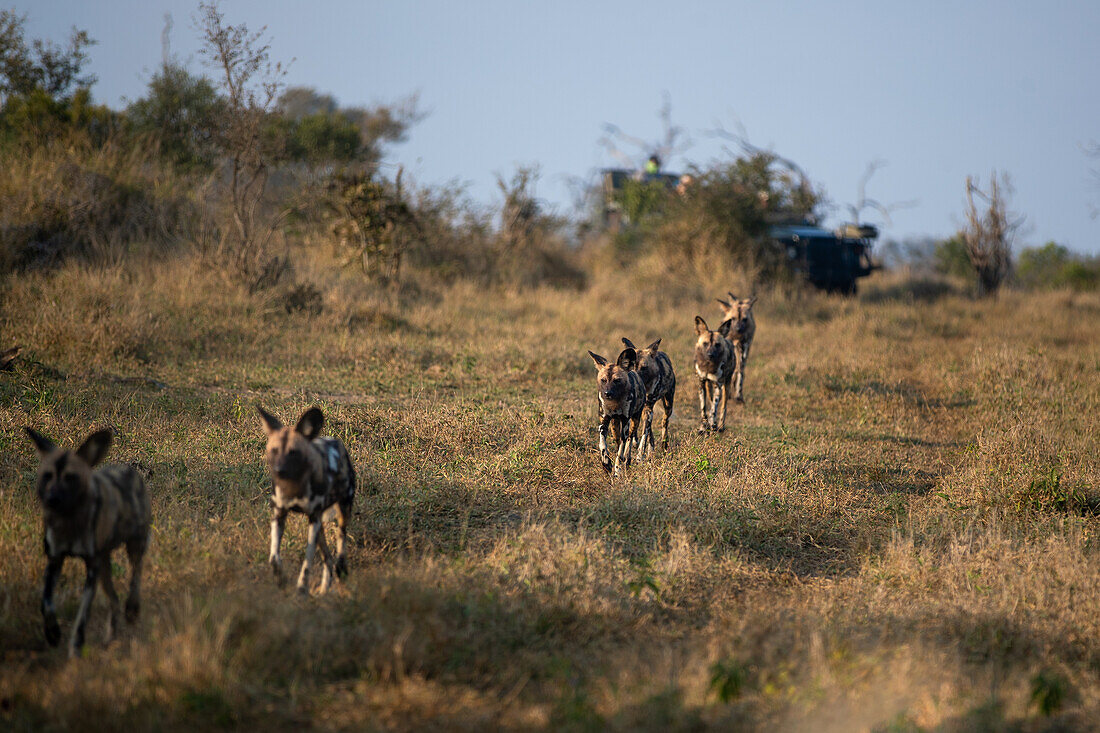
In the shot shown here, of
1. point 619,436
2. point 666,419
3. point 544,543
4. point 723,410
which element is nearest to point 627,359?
point 619,436

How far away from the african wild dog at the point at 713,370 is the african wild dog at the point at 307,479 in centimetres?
501

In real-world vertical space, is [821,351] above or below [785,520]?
above

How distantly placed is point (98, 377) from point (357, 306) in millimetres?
4845

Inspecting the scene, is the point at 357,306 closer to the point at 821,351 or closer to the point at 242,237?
the point at 242,237

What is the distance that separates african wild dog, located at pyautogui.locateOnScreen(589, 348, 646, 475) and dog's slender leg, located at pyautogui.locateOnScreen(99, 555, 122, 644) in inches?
152

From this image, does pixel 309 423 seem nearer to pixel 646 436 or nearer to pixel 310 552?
pixel 310 552

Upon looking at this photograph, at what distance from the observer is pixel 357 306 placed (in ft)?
43.0

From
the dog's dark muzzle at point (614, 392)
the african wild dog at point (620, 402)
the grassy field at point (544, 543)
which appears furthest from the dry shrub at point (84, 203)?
the dog's dark muzzle at point (614, 392)

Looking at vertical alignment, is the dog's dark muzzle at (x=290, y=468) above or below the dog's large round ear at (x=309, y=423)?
below

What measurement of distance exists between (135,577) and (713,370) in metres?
6.16

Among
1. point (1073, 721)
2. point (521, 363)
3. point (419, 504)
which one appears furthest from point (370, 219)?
point (1073, 721)

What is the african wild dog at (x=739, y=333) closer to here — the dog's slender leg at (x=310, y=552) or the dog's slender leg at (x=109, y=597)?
the dog's slender leg at (x=310, y=552)

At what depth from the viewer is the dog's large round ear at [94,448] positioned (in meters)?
3.81

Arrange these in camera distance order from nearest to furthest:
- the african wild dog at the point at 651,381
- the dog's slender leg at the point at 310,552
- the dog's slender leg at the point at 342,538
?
the dog's slender leg at the point at 310,552 → the dog's slender leg at the point at 342,538 → the african wild dog at the point at 651,381
